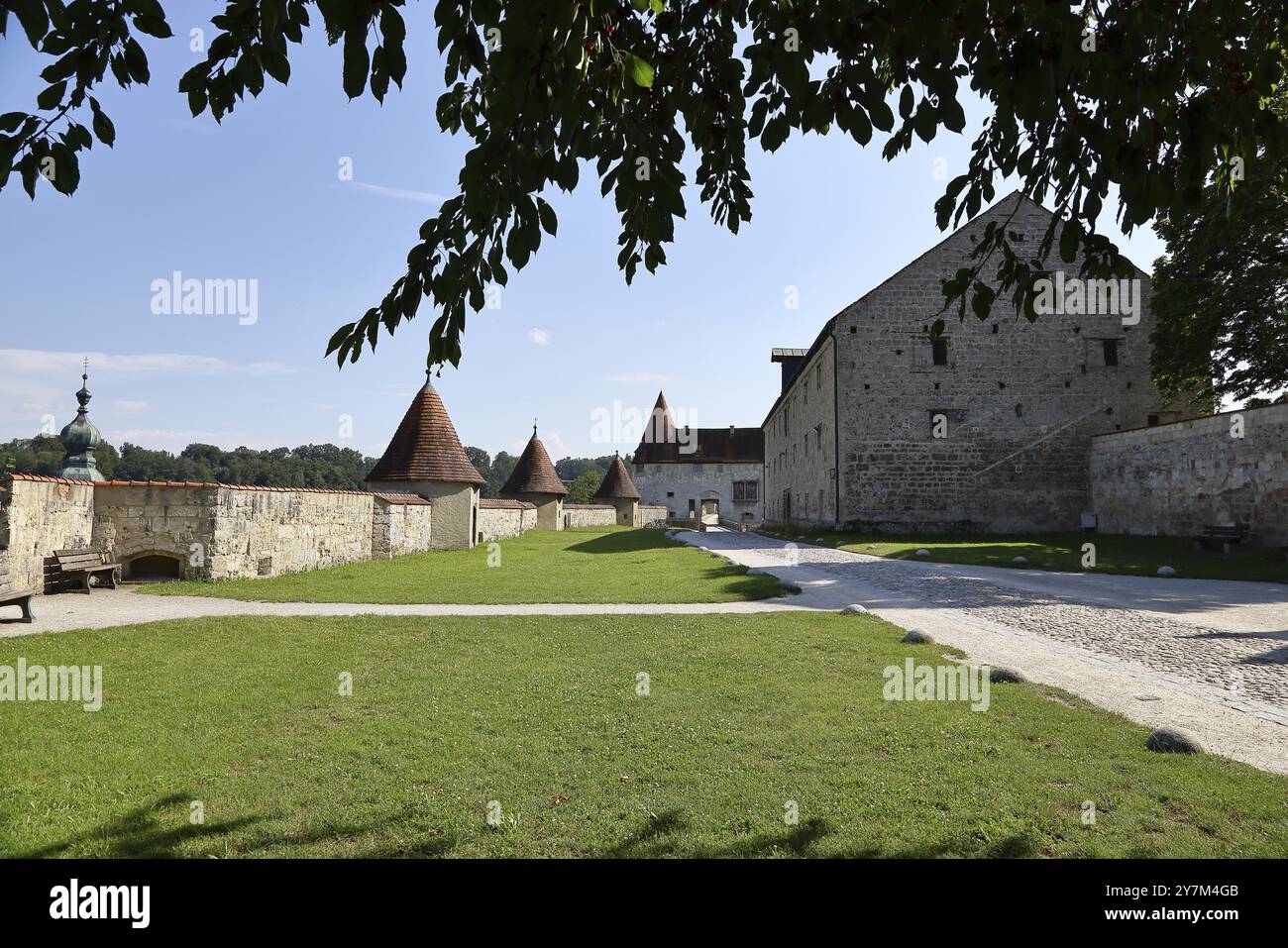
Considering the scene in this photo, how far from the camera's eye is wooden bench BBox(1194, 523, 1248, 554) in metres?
15.8

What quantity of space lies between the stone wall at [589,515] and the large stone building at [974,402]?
24.5 m

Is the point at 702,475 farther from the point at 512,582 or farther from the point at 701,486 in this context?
the point at 512,582

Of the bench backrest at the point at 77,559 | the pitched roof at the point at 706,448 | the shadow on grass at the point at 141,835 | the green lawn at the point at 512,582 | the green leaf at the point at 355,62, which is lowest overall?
the green lawn at the point at 512,582

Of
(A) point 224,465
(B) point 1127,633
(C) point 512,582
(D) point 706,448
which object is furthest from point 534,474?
(A) point 224,465

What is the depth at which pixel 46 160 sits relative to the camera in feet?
9.23

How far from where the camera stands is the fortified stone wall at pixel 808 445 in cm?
2761

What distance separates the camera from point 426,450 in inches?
1014

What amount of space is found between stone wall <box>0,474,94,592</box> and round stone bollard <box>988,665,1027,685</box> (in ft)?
38.3

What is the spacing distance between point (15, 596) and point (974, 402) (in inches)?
1041

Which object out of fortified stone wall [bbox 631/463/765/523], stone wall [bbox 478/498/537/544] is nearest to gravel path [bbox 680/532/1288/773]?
stone wall [bbox 478/498/537/544]

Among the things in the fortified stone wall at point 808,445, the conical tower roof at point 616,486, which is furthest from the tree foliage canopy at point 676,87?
the conical tower roof at point 616,486

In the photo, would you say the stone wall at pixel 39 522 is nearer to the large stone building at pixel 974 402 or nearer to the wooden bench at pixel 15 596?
the wooden bench at pixel 15 596
